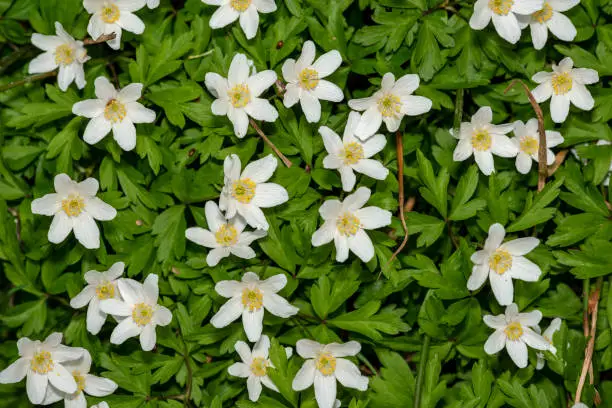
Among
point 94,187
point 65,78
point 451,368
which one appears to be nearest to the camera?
point 94,187

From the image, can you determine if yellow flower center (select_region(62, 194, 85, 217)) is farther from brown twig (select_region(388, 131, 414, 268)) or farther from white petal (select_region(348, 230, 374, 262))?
brown twig (select_region(388, 131, 414, 268))

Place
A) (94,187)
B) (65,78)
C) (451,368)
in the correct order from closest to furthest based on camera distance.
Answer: (94,187) < (65,78) < (451,368)

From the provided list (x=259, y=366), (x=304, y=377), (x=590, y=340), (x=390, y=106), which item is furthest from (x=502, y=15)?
(x=259, y=366)

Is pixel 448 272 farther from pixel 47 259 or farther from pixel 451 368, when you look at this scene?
pixel 47 259

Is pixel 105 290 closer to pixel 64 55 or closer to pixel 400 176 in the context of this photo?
pixel 64 55

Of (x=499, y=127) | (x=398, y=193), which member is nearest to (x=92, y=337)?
(x=398, y=193)

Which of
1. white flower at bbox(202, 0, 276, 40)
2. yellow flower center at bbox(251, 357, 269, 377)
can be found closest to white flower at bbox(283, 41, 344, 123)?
white flower at bbox(202, 0, 276, 40)
